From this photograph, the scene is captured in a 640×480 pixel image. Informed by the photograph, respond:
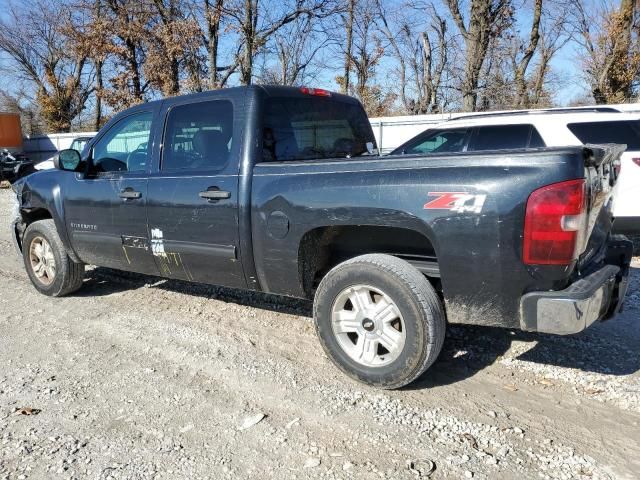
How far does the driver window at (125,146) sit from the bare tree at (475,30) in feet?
48.3

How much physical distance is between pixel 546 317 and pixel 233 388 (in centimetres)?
194

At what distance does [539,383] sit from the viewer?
3482 millimetres

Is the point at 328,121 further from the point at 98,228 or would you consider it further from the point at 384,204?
the point at 98,228

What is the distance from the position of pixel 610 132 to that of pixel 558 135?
60 cm

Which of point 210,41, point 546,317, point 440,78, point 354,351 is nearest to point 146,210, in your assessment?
point 354,351

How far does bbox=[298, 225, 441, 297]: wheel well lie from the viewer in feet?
11.6

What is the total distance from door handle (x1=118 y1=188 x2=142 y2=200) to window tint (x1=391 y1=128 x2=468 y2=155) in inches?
163

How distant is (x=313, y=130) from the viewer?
170 inches

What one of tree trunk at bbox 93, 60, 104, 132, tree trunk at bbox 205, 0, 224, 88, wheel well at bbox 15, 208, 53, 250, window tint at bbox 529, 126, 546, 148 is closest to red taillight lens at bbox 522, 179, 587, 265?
window tint at bbox 529, 126, 546, 148

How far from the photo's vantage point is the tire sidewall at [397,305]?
313 centimetres

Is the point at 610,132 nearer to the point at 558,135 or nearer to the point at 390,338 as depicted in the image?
the point at 558,135

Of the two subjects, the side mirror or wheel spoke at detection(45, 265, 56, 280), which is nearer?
the side mirror

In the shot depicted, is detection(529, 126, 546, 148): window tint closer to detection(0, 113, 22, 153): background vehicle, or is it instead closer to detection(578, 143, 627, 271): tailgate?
detection(578, 143, 627, 271): tailgate

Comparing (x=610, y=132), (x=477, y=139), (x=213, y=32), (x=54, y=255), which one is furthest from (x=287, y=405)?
(x=213, y=32)
